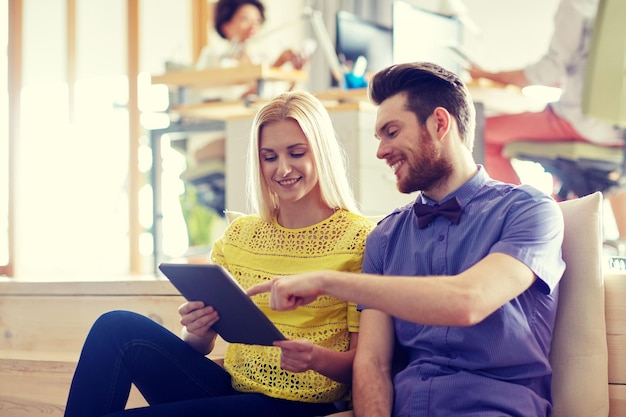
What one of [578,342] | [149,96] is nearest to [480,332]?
[578,342]

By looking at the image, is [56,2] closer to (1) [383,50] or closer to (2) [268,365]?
(1) [383,50]

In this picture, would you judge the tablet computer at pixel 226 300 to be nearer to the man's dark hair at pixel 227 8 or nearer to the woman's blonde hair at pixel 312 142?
the woman's blonde hair at pixel 312 142

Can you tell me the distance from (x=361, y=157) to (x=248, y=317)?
187 centimetres

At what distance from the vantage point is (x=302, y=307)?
5.13 ft

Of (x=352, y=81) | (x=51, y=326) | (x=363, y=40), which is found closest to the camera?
(x=51, y=326)

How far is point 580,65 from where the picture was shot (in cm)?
328

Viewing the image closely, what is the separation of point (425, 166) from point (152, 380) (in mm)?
638

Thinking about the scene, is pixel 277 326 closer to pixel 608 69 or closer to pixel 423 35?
pixel 608 69

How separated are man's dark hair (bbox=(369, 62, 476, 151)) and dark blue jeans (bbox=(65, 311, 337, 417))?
22.1 inches

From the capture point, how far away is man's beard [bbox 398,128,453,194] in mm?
1423

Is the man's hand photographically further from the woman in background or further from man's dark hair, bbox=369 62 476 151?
man's dark hair, bbox=369 62 476 151

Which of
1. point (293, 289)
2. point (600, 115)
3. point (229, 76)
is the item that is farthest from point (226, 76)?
point (293, 289)

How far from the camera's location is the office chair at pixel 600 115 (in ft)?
10.0

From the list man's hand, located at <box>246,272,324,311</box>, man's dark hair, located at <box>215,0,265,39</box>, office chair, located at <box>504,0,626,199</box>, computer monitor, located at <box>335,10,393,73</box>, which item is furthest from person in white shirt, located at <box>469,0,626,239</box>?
man's hand, located at <box>246,272,324,311</box>
